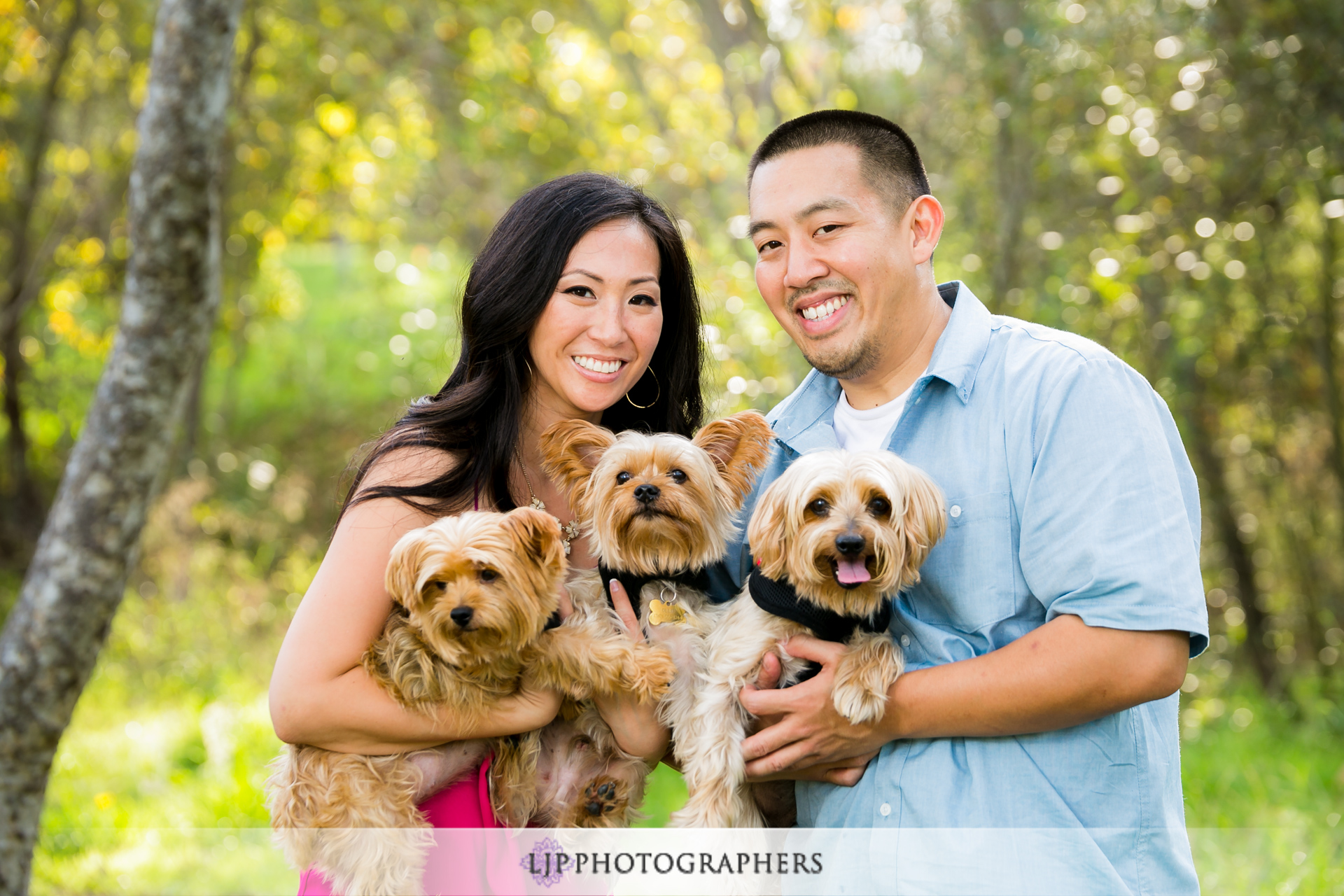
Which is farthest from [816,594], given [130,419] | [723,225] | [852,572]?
[723,225]

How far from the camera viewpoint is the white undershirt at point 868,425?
3.31 metres

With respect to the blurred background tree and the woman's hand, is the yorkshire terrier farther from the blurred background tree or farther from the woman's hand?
the blurred background tree

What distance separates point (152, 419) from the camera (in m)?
4.69

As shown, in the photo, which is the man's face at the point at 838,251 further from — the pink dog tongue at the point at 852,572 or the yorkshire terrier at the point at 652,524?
the pink dog tongue at the point at 852,572

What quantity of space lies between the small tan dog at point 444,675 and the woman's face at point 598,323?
22.3 inches

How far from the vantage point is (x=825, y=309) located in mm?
3246

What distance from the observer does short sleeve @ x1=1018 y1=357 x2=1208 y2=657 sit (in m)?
2.51

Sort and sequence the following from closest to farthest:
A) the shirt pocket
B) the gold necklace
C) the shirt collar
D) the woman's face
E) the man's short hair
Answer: the shirt pocket < the shirt collar < the man's short hair < the woman's face < the gold necklace

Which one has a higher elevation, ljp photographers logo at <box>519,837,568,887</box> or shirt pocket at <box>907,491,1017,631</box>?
shirt pocket at <box>907,491,1017,631</box>

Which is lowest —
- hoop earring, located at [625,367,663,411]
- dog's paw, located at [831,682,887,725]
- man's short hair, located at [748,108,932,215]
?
dog's paw, located at [831,682,887,725]

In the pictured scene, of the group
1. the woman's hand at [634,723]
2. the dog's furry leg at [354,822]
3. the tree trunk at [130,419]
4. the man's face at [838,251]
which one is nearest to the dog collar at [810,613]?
the woman's hand at [634,723]

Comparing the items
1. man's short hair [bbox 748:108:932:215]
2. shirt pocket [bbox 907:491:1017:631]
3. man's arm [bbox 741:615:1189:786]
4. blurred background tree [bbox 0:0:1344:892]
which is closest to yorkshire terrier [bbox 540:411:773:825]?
man's arm [bbox 741:615:1189:786]

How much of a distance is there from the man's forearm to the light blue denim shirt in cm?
6

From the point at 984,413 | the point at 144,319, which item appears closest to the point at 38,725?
the point at 144,319
